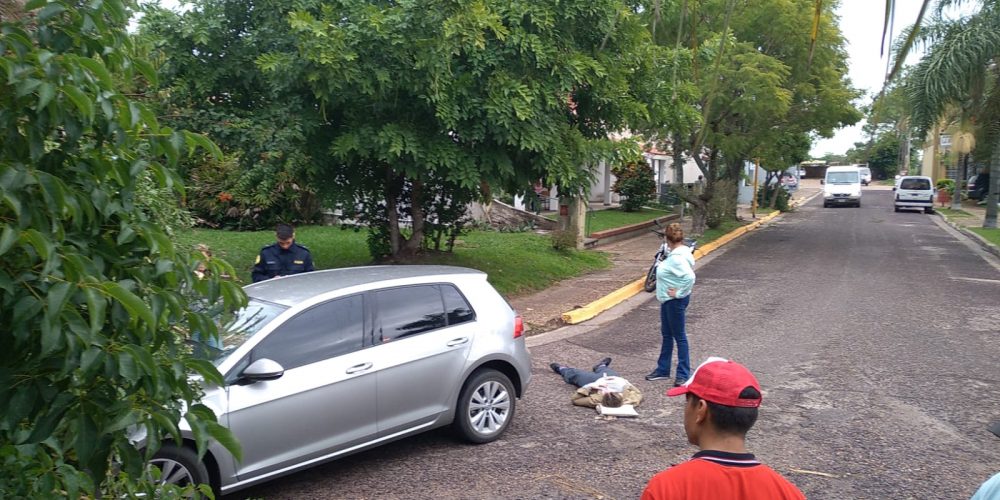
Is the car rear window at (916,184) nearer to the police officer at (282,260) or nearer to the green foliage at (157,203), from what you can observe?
the police officer at (282,260)

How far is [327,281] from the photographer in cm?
612

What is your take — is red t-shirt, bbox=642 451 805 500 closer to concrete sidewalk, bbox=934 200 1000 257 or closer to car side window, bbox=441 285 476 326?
car side window, bbox=441 285 476 326

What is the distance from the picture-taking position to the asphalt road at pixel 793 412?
220 inches

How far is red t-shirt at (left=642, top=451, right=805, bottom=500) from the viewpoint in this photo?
7.38 ft

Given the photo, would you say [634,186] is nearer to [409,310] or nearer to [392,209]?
[392,209]

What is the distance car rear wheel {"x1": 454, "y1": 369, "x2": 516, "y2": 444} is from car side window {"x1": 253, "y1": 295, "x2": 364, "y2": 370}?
3.61 ft

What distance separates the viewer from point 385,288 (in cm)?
600

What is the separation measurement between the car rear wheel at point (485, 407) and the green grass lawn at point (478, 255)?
6.57 metres

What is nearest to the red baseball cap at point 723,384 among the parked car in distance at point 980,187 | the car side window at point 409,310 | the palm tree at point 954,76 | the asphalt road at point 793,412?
the asphalt road at point 793,412

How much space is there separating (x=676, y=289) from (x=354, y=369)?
3.83m

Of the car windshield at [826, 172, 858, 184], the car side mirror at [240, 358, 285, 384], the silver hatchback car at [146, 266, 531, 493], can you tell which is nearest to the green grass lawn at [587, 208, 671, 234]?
the silver hatchback car at [146, 266, 531, 493]

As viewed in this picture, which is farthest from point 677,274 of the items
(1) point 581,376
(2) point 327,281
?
(2) point 327,281

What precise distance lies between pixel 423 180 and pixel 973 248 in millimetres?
18274

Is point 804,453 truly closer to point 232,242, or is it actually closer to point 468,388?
point 468,388
